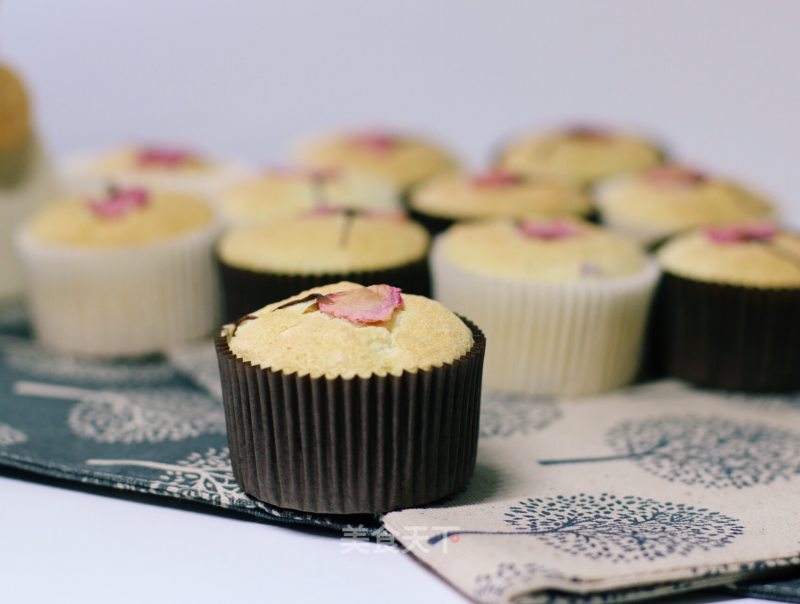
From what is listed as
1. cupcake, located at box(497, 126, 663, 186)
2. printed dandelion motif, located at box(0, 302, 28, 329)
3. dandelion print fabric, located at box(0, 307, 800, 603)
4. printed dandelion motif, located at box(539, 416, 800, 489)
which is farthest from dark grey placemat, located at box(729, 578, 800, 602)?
printed dandelion motif, located at box(0, 302, 28, 329)

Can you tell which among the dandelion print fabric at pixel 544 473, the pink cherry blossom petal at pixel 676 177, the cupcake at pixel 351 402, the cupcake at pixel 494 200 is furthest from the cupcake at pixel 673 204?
the cupcake at pixel 351 402

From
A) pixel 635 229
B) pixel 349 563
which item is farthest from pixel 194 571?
pixel 635 229

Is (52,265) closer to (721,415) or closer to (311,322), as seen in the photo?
(311,322)

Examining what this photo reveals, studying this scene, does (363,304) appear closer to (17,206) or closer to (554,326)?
(554,326)

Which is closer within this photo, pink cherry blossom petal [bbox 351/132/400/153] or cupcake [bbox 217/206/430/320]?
cupcake [bbox 217/206/430/320]

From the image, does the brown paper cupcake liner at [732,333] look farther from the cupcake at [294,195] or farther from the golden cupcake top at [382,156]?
the golden cupcake top at [382,156]

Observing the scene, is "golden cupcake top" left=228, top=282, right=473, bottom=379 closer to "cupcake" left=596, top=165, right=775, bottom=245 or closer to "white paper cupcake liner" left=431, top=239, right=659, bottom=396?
"white paper cupcake liner" left=431, top=239, right=659, bottom=396
